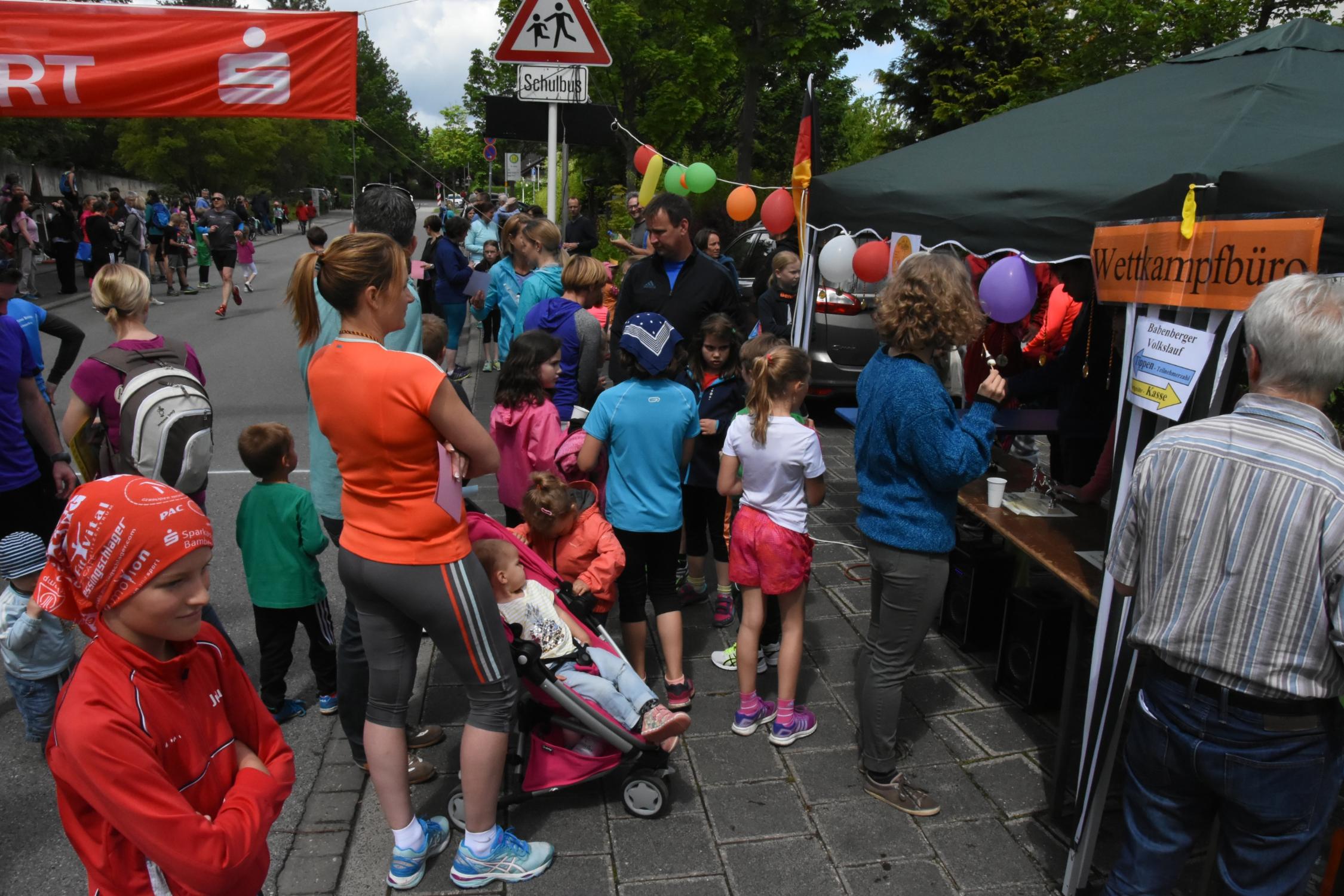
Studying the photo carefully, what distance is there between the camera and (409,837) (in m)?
2.75

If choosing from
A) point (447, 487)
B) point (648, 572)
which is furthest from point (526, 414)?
point (447, 487)

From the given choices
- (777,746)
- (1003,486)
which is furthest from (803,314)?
(777,746)

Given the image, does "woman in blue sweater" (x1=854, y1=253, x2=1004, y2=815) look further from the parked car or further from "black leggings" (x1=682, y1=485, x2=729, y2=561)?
the parked car

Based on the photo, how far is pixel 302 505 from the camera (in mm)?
3457

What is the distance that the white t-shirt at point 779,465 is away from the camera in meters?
3.41

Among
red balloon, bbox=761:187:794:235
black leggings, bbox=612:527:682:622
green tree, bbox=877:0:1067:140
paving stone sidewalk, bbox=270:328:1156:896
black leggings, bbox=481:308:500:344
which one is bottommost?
paving stone sidewalk, bbox=270:328:1156:896

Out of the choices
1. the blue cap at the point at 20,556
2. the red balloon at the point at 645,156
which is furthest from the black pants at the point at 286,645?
the red balloon at the point at 645,156

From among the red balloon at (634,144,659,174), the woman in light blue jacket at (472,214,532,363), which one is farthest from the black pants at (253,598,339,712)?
the red balloon at (634,144,659,174)

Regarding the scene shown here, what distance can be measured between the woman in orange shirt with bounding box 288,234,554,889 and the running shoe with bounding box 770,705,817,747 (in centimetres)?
129

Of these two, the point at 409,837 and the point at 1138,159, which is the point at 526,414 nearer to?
the point at 409,837

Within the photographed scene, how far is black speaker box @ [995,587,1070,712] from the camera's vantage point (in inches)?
149

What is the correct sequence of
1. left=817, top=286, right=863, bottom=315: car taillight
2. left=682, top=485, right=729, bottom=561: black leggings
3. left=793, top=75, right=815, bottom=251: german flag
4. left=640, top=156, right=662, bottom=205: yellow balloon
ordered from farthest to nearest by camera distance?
left=817, top=286, right=863, bottom=315: car taillight < left=640, top=156, right=662, bottom=205: yellow balloon < left=793, top=75, right=815, bottom=251: german flag < left=682, top=485, right=729, bottom=561: black leggings

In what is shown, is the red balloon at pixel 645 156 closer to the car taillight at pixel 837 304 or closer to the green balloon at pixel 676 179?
the green balloon at pixel 676 179

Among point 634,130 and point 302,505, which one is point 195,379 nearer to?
point 302,505
